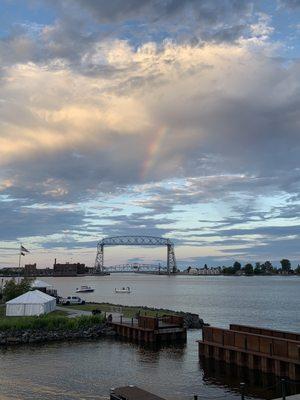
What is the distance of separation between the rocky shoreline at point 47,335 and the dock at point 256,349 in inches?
602

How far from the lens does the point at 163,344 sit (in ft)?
155

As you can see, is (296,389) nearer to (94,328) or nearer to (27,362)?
(27,362)

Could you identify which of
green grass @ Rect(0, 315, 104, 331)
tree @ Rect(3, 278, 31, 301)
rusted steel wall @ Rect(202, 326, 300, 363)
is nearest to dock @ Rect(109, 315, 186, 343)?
green grass @ Rect(0, 315, 104, 331)

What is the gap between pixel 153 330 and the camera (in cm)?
4803

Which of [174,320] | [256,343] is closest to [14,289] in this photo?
[174,320]

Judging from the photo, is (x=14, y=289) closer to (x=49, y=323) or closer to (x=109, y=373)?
(x=49, y=323)

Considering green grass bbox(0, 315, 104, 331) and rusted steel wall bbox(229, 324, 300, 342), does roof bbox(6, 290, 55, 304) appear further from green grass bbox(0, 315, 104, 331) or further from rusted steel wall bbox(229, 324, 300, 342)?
rusted steel wall bbox(229, 324, 300, 342)

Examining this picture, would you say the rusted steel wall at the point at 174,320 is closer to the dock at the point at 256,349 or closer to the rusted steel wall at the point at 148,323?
the rusted steel wall at the point at 148,323

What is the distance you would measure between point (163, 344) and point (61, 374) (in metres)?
14.9

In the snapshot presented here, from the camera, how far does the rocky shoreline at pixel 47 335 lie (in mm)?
47438

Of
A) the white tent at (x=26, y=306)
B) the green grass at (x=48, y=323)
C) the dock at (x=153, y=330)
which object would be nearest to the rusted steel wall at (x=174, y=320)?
the dock at (x=153, y=330)

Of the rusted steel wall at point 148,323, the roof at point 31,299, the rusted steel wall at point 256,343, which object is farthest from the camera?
the roof at point 31,299

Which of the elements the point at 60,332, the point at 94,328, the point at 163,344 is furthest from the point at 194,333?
the point at 60,332

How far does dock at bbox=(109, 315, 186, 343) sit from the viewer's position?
48.1m
